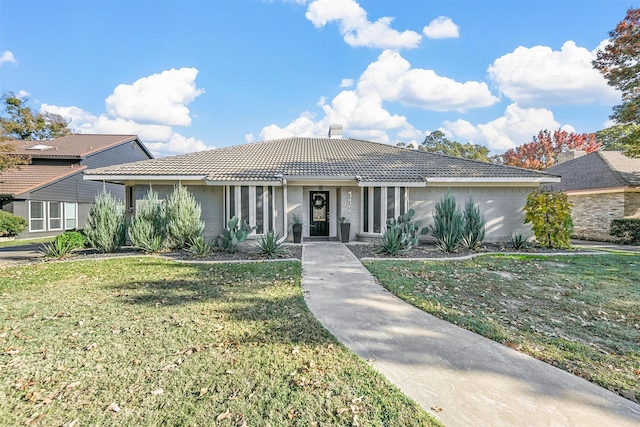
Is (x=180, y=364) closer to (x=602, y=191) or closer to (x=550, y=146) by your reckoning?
(x=602, y=191)

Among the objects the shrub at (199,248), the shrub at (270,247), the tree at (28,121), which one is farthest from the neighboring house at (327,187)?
the tree at (28,121)

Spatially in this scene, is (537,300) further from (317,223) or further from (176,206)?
(176,206)

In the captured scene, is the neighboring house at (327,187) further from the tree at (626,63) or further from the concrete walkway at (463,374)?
the concrete walkway at (463,374)

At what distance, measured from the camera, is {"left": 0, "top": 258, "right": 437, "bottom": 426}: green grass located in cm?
269

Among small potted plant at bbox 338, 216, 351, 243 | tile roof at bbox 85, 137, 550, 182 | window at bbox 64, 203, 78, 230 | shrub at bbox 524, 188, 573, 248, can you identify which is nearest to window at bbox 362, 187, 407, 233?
tile roof at bbox 85, 137, 550, 182

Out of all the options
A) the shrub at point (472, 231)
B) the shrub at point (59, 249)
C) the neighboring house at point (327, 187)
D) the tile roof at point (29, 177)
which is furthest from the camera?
the tile roof at point (29, 177)

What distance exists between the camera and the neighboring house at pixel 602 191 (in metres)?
16.1

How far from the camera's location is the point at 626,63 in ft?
45.4

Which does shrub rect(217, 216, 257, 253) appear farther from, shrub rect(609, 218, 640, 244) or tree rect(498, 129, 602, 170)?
tree rect(498, 129, 602, 170)

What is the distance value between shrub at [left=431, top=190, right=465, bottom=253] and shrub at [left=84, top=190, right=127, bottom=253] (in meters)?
12.3

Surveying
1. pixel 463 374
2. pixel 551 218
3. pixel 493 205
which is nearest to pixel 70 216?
pixel 463 374

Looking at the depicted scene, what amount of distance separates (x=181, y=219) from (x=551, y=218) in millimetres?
14390

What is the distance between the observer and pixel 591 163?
19922 millimetres

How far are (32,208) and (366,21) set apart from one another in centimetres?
2401
